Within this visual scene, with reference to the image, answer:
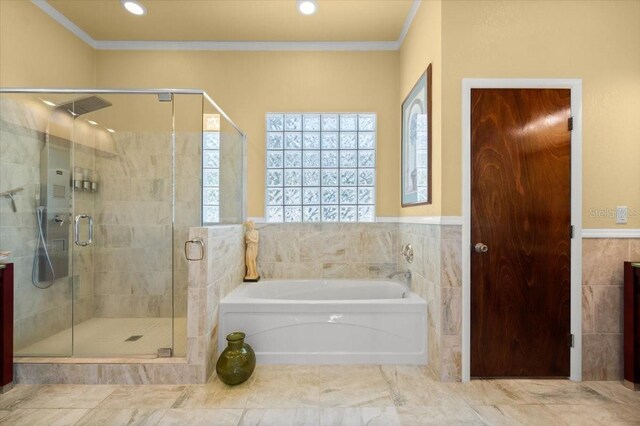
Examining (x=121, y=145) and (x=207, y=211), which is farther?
(x=121, y=145)

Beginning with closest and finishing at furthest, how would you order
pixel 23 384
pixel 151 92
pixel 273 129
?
pixel 23 384
pixel 151 92
pixel 273 129

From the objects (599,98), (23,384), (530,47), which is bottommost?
(23,384)

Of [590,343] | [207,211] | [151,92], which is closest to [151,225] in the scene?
[207,211]

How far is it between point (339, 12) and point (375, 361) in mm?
2787

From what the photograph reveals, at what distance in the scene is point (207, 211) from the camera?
7.98 ft

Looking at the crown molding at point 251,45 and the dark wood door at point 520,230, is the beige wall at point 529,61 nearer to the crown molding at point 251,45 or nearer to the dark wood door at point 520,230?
the dark wood door at point 520,230

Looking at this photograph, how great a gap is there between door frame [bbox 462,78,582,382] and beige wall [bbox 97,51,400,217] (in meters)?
1.14

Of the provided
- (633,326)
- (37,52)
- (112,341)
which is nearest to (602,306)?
(633,326)

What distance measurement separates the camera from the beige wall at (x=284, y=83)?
3250 millimetres

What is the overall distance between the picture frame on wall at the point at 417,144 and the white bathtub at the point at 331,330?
2.88 feet

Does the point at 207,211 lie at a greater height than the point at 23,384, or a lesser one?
greater

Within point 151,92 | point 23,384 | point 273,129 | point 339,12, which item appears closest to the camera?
point 23,384

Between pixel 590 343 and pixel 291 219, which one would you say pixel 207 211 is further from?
pixel 590 343

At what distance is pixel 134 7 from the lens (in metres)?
2.69
